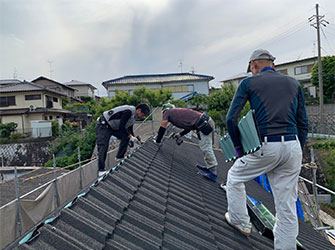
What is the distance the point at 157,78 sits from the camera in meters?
41.8

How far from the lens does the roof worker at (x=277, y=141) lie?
2.00 m

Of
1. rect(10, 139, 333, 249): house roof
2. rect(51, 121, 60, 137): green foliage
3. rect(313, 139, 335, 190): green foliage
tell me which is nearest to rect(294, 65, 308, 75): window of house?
rect(313, 139, 335, 190): green foliage

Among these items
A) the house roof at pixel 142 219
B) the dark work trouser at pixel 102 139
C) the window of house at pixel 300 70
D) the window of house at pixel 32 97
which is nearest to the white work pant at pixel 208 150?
the house roof at pixel 142 219

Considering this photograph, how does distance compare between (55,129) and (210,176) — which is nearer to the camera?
(210,176)

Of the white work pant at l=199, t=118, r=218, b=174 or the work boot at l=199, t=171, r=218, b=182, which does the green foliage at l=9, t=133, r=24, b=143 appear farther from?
the work boot at l=199, t=171, r=218, b=182

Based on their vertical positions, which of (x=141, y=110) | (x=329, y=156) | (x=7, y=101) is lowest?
(x=329, y=156)

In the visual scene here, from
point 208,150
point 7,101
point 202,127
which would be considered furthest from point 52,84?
point 208,150

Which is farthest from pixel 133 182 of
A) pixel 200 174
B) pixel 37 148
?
pixel 37 148

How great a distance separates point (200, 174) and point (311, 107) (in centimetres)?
2991

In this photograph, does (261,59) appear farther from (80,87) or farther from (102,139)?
(80,87)

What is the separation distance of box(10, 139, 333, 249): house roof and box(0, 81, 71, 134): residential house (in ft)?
90.4

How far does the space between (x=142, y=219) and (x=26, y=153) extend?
23.4m

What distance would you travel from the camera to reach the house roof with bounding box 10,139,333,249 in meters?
1.45

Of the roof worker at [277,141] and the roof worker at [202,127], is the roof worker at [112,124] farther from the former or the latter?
the roof worker at [277,141]
